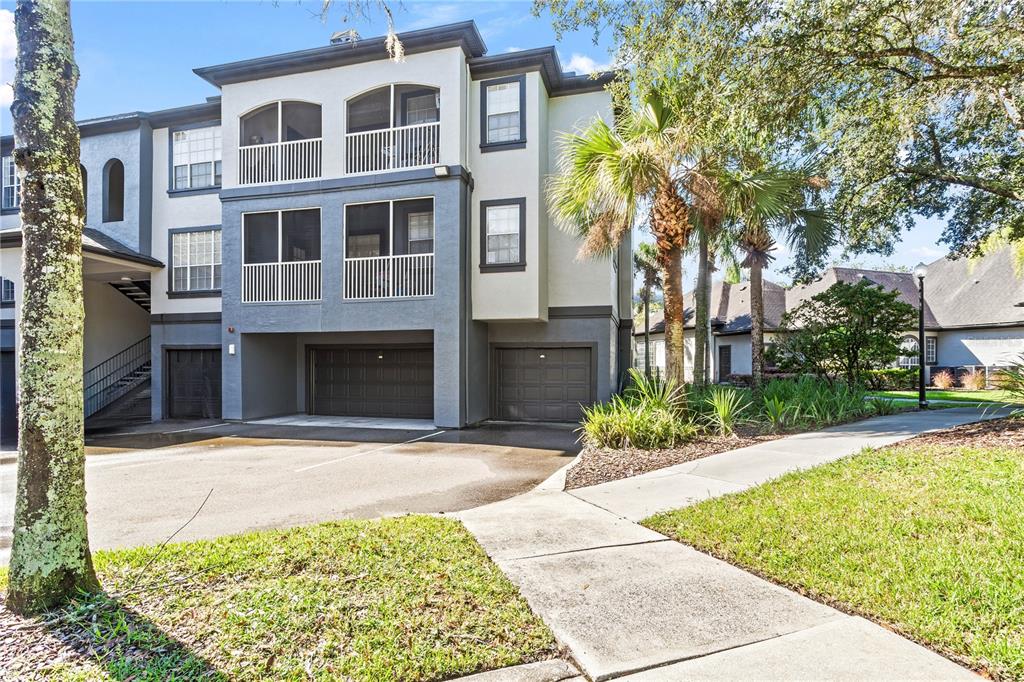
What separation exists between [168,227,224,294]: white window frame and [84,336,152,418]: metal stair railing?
3697 mm

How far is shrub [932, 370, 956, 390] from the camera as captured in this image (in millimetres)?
24444

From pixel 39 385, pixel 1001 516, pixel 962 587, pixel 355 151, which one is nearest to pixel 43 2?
pixel 39 385

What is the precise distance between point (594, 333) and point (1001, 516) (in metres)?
10.3

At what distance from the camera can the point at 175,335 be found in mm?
16266

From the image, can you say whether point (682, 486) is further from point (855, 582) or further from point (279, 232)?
Result: point (279, 232)

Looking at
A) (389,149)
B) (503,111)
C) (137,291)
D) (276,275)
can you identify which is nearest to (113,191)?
(137,291)

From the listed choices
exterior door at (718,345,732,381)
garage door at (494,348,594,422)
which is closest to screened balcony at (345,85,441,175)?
garage door at (494,348,594,422)

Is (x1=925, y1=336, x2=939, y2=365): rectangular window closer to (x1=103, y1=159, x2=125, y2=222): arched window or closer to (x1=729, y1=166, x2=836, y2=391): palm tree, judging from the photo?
(x1=729, y1=166, x2=836, y2=391): palm tree

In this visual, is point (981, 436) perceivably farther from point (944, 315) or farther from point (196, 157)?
point (944, 315)

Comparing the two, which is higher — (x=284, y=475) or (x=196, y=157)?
(x=196, y=157)

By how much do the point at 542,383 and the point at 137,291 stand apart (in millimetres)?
13378

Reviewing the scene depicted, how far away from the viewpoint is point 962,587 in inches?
139

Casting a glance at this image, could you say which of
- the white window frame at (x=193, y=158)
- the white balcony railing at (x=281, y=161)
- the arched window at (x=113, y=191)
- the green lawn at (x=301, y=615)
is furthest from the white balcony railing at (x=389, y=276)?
the green lawn at (x=301, y=615)

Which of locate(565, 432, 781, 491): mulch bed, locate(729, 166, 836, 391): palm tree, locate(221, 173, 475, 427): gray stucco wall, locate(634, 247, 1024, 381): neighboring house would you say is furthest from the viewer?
locate(634, 247, 1024, 381): neighboring house
